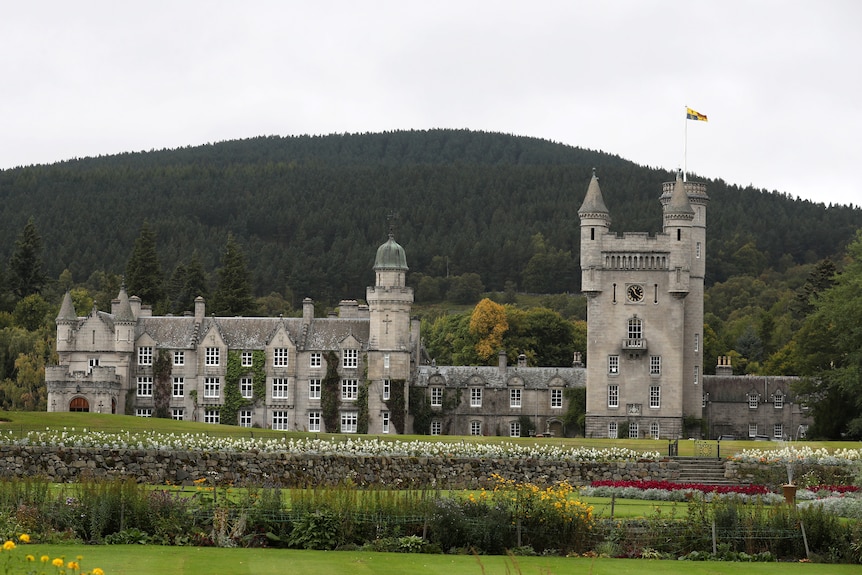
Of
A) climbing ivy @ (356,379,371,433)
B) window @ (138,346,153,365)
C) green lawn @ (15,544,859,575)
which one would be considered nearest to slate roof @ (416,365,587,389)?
climbing ivy @ (356,379,371,433)

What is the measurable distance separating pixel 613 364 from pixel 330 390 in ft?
54.7

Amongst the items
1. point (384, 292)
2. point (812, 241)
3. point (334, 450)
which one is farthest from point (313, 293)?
point (334, 450)

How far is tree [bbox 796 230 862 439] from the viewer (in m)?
74.4

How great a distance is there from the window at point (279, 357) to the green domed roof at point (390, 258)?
292 inches

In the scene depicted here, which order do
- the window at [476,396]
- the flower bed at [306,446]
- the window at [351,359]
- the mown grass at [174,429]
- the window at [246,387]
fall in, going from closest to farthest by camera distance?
the flower bed at [306,446] → the mown grass at [174,429] → the window at [351,359] → the window at [246,387] → the window at [476,396]

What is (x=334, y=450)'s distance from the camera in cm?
5075

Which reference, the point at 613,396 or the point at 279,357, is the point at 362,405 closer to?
the point at 279,357

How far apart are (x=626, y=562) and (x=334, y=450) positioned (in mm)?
22488

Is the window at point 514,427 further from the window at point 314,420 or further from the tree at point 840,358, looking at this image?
the tree at point 840,358

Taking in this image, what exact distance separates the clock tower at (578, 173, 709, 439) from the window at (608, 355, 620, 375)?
1 centimetres

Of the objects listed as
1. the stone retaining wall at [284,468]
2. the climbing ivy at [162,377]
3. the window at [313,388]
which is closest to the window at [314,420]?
the window at [313,388]

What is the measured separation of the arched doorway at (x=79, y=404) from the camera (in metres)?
82.6

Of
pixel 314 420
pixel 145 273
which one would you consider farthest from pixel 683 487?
pixel 145 273

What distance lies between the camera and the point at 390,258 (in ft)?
286
